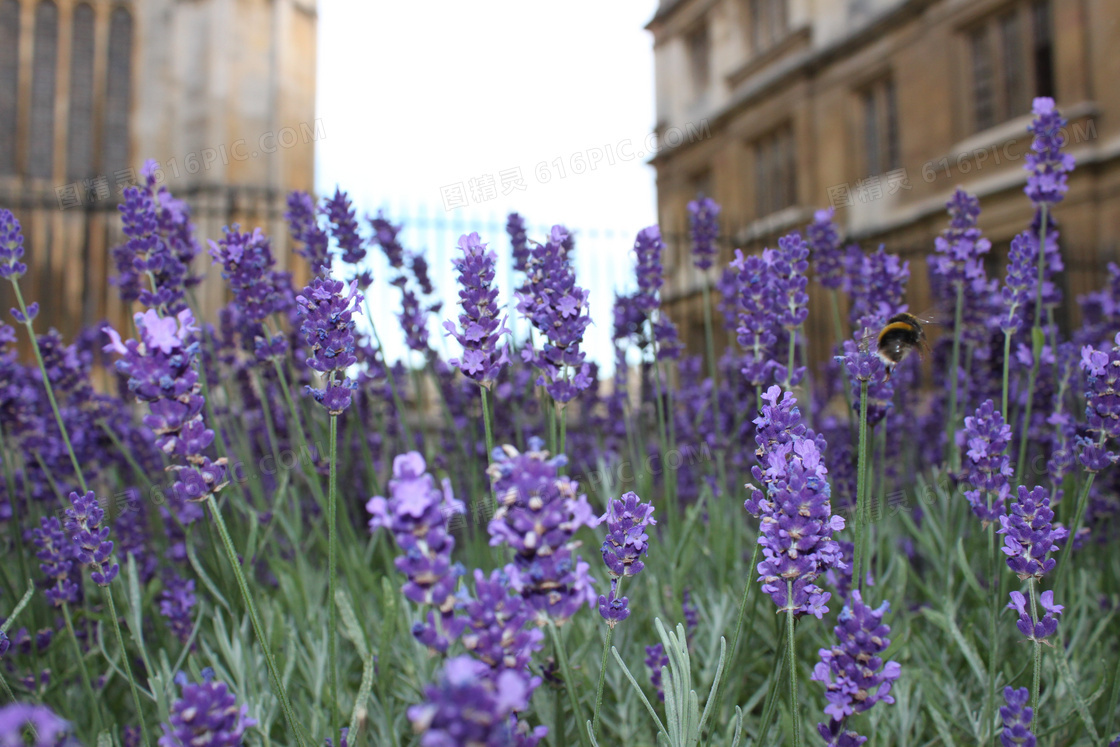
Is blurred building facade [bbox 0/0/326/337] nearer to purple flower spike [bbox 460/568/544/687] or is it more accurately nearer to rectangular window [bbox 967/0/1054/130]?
rectangular window [bbox 967/0/1054/130]

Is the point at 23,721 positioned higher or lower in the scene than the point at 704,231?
lower

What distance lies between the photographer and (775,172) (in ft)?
47.1

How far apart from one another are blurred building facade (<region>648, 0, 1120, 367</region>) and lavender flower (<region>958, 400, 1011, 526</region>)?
5.99 meters

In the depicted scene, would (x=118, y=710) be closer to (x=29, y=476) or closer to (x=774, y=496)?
(x=29, y=476)

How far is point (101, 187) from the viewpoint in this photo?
14.5 metres

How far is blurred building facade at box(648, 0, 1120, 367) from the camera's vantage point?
357 inches

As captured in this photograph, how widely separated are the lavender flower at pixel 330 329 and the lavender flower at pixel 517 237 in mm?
1331

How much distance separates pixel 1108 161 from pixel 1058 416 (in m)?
8.75

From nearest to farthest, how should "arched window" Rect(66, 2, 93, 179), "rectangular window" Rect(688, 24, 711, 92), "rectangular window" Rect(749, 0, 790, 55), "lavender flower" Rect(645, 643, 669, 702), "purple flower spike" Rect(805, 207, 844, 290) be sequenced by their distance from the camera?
1. "lavender flower" Rect(645, 643, 669, 702)
2. "purple flower spike" Rect(805, 207, 844, 290)
3. "rectangular window" Rect(749, 0, 790, 55)
4. "arched window" Rect(66, 2, 93, 179)
5. "rectangular window" Rect(688, 24, 711, 92)

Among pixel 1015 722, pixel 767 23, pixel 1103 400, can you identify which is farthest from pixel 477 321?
pixel 767 23

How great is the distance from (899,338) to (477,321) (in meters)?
1.15

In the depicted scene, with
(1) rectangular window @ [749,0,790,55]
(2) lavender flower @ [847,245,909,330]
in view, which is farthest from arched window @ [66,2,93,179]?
(2) lavender flower @ [847,245,909,330]

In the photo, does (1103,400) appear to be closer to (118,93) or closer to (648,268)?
(648,268)

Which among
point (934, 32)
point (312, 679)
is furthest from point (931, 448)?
point (934, 32)
